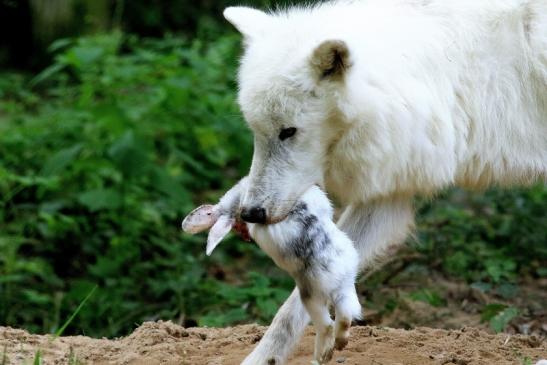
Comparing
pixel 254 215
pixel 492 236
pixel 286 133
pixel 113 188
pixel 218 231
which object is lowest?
pixel 492 236

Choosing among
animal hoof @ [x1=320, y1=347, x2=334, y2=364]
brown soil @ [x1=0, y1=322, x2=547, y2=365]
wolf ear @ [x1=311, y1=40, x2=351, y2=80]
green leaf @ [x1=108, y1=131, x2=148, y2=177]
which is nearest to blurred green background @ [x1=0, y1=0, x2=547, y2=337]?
green leaf @ [x1=108, y1=131, x2=148, y2=177]

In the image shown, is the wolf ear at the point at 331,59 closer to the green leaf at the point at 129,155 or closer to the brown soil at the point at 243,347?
the brown soil at the point at 243,347

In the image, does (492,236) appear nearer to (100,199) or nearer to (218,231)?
(100,199)

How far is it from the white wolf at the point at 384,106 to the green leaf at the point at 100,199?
293 centimetres

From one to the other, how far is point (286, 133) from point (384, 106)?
47 cm

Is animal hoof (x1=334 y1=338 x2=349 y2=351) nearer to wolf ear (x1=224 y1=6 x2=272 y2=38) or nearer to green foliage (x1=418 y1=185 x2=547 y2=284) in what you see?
wolf ear (x1=224 y1=6 x2=272 y2=38)

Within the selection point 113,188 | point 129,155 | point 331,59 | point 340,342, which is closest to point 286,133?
point 331,59

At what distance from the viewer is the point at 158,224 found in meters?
8.16

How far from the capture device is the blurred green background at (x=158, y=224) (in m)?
6.91

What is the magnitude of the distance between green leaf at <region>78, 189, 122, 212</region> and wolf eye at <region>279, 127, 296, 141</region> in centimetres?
337

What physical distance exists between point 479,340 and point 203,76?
4.48 metres

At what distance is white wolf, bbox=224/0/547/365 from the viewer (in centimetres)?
433

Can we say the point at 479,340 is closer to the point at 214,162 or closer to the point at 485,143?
the point at 485,143

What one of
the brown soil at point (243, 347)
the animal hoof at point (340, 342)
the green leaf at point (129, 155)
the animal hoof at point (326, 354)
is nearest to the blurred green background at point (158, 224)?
the green leaf at point (129, 155)
